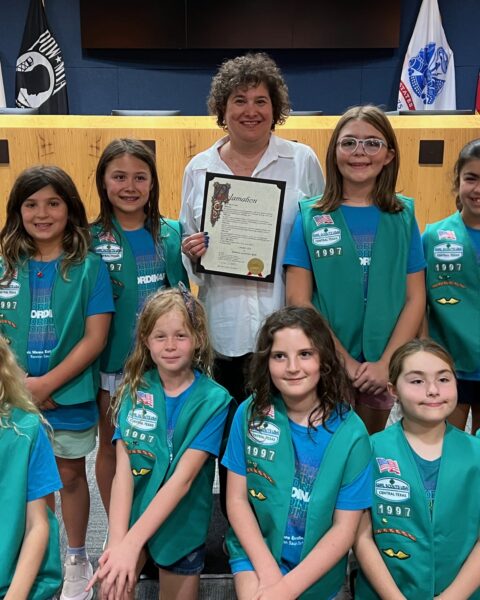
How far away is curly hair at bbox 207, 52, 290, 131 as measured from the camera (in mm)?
2168

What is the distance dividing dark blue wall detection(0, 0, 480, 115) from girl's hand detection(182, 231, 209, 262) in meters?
5.89

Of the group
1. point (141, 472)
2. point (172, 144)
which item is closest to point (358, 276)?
point (141, 472)

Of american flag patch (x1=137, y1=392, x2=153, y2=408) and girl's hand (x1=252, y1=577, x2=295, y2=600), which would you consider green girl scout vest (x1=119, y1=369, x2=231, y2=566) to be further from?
girl's hand (x1=252, y1=577, x2=295, y2=600)

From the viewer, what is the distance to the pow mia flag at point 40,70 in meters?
7.41

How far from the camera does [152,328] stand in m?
2.03

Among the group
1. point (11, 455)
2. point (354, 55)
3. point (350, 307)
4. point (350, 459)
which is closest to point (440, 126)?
point (350, 307)

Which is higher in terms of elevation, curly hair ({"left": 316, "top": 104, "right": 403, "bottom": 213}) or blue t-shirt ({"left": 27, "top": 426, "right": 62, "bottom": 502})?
curly hair ({"left": 316, "top": 104, "right": 403, "bottom": 213})

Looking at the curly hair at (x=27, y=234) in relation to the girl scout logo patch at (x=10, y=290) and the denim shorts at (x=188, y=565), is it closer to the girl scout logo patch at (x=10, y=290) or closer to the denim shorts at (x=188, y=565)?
the girl scout logo patch at (x=10, y=290)

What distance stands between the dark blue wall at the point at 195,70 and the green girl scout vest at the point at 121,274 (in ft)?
19.0

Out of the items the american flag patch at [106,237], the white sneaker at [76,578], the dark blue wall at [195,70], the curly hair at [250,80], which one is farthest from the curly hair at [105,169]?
the dark blue wall at [195,70]

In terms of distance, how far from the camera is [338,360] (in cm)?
191

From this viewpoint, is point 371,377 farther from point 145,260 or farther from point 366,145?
point 145,260

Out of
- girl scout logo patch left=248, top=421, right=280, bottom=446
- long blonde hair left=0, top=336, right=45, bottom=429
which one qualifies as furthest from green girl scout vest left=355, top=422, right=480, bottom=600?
long blonde hair left=0, top=336, right=45, bottom=429

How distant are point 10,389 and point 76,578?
93cm
